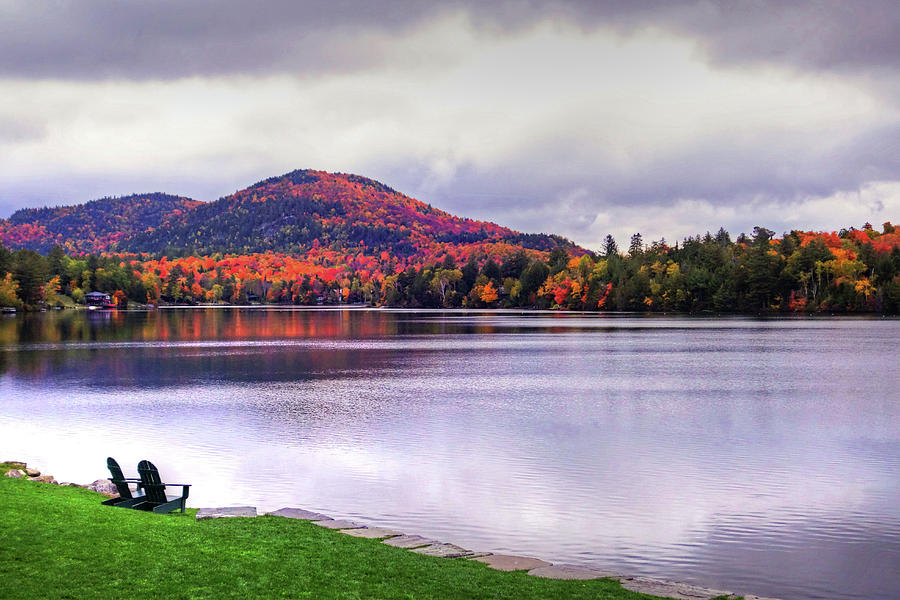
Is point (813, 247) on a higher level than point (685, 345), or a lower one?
higher

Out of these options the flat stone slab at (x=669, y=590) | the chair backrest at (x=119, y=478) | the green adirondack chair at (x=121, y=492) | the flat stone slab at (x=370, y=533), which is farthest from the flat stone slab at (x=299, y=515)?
the flat stone slab at (x=669, y=590)

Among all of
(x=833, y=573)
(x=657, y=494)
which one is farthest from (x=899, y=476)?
(x=833, y=573)

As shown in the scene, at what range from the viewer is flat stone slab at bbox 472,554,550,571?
1136 cm

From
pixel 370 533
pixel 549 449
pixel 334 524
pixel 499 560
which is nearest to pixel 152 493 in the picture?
pixel 334 524

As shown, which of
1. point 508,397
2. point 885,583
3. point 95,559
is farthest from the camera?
point 508,397

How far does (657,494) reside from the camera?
17.8 metres

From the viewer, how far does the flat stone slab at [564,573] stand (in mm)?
10953

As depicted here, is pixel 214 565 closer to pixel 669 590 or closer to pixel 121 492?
pixel 121 492

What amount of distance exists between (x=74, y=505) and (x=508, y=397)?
23.4m

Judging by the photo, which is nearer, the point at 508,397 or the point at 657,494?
the point at 657,494

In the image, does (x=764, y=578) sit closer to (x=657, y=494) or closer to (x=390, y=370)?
(x=657, y=494)

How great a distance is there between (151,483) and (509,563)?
6.74 m

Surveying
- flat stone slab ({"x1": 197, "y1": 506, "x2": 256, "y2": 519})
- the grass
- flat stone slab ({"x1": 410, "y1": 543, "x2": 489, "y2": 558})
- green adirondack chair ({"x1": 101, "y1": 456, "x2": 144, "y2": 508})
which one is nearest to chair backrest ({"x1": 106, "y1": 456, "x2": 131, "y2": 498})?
green adirondack chair ({"x1": 101, "y1": 456, "x2": 144, "y2": 508})

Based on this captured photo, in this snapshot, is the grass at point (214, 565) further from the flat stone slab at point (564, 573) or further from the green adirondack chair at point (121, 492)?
the green adirondack chair at point (121, 492)
